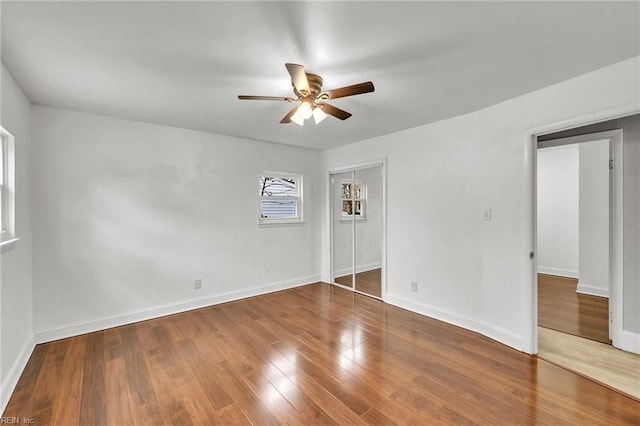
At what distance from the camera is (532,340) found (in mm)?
2500

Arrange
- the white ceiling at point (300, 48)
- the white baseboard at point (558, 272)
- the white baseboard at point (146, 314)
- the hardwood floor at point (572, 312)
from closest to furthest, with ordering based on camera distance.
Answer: the white ceiling at point (300, 48) → the white baseboard at point (146, 314) → the hardwood floor at point (572, 312) → the white baseboard at point (558, 272)

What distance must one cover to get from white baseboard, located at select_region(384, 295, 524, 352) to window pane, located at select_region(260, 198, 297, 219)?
7.03 ft

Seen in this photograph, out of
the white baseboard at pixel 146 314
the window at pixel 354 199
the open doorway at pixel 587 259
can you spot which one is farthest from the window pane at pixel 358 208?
the open doorway at pixel 587 259

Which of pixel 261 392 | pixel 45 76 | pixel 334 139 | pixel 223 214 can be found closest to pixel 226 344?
pixel 261 392

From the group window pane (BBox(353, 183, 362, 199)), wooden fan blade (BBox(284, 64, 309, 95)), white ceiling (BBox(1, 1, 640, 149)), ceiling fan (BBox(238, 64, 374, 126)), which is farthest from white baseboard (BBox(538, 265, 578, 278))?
wooden fan blade (BBox(284, 64, 309, 95))

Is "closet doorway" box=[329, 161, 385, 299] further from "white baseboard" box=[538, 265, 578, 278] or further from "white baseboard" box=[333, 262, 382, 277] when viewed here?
"white baseboard" box=[538, 265, 578, 278]

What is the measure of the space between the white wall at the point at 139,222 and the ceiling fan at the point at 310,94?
6.54 ft

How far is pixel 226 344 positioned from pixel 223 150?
2.61 m

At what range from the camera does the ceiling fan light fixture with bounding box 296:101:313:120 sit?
216 cm

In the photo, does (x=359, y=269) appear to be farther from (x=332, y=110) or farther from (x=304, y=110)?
(x=304, y=110)

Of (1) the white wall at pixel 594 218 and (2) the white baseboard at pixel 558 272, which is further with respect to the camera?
(2) the white baseboard at pixel 558 272

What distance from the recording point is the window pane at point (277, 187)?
452 cm

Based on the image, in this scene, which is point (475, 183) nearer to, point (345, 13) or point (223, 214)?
point (345, 13)

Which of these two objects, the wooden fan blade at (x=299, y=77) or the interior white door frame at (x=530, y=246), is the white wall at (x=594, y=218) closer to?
the interior white door frame at (x=530, y=246)
